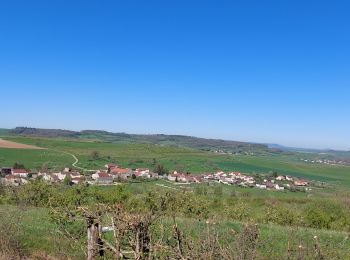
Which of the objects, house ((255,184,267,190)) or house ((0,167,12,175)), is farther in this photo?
house ((255,184,267,190))

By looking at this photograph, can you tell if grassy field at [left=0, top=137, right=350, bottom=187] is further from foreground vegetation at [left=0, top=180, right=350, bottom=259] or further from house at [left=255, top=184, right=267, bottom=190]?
foreground vegetation at [left=0, top=180, right=350, bottom=259]

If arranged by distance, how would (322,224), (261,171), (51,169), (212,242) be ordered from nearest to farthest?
(212,242), (322,224), (51,169), (261,171)

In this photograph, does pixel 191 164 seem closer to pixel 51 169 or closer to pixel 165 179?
pixel 165 179

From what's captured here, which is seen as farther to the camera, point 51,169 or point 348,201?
point 51,169

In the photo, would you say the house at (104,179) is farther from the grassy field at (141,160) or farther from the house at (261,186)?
the house at (261,186)

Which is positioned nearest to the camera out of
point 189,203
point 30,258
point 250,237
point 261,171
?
point 250,237

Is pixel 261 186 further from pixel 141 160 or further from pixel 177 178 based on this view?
pixel 141 160

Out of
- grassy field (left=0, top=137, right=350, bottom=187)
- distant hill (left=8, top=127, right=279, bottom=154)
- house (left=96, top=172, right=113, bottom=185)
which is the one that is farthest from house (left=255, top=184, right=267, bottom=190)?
distant hill (left=8, top=127, right=279, bottom=154)

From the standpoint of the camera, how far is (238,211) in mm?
26688

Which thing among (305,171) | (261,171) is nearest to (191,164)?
(261,171)

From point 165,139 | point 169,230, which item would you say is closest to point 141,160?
point 169,230

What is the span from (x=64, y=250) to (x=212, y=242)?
331 inches

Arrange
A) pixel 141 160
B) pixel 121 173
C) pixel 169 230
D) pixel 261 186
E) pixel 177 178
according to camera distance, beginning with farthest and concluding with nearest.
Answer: pixel 141 160, pixel 261 186, pixel 177 178, pixel 121 173, pixel 169 230

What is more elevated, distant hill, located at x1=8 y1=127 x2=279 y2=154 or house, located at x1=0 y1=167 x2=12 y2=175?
distant hill, located at x1=8 y1=127 x2=279 y2=154
